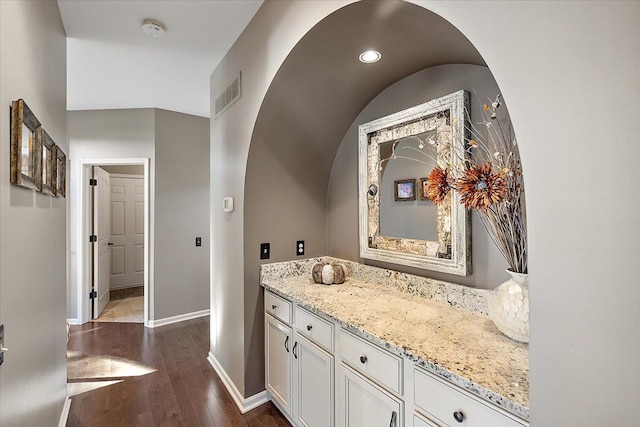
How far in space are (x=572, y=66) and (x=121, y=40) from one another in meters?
2.92

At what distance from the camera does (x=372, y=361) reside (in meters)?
1.34

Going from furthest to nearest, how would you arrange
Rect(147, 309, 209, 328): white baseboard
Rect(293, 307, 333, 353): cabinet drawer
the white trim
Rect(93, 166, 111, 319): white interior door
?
Rect(93, 166, 111, 319): white interior door, Rect(147, 309, 209, 328): white baseboard, the white trim, Rect(293, 307, 333, 353): cabinet drawer

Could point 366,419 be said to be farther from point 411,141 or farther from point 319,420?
point 411,141

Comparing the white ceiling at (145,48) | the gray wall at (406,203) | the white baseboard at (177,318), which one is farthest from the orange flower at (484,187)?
the white baseboard at (177,318)

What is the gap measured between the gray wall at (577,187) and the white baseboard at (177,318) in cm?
407

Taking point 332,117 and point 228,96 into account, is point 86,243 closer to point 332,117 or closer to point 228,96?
point 228,96

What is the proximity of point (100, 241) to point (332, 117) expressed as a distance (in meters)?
3.81

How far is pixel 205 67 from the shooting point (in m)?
2.89

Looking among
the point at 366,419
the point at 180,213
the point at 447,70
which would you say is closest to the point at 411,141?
the point at 447,70

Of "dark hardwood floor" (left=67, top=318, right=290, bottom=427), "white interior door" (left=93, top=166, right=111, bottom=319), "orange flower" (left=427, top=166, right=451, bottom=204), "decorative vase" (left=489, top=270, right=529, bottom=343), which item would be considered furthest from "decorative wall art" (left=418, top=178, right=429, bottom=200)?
"white interior door" (left=93, top=166, right=111, bottom=319)

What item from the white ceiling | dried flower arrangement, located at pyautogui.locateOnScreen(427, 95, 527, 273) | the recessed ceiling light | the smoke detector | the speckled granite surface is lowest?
the speckled granite surface

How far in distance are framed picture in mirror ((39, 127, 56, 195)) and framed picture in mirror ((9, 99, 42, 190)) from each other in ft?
0.24

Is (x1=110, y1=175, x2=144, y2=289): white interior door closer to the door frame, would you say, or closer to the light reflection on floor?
the door frame

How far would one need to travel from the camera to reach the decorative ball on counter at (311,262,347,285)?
209cm
